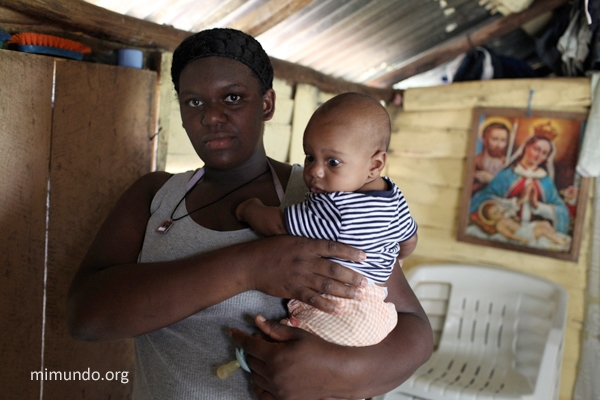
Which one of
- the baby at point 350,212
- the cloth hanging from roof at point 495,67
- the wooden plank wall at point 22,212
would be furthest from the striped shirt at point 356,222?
the cloth hanging from roof at point 495,67

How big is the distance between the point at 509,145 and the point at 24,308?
3258mm

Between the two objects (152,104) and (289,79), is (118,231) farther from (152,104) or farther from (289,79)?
(289,79)

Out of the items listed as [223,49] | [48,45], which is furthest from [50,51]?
[223,49]

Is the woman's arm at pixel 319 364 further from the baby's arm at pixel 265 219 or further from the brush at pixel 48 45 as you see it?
the brush at pixel 48 45

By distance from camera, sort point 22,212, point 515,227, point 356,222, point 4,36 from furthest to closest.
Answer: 1. point 515,227
2. point 22,212
3. point 4,36
4. point 356,222

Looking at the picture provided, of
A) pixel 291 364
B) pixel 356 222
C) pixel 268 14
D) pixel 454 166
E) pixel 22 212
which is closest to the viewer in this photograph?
pixel 291 364

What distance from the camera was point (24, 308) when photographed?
178 cm

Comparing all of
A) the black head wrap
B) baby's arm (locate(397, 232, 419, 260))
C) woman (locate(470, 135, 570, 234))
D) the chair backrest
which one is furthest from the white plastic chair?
the black head wrap

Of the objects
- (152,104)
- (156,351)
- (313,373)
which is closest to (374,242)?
Result: (313,373)

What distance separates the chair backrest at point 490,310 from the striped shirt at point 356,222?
2.21 meters

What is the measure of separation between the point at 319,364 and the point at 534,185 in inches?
122

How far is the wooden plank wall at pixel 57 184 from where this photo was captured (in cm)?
169

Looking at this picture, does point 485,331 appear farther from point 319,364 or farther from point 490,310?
point 319,364

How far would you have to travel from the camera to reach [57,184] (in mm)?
1820
